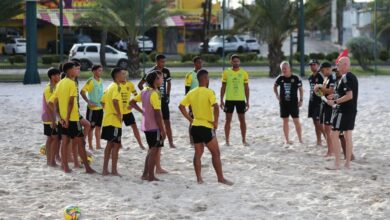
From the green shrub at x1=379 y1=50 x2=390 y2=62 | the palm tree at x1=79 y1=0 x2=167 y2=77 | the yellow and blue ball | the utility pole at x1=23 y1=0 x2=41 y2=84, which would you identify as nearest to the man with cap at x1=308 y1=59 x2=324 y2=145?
the yellow and blue ball

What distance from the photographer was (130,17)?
2620cm

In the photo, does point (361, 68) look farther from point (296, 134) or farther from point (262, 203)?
point (262, 203)

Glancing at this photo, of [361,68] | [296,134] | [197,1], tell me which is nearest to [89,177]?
[296,134]

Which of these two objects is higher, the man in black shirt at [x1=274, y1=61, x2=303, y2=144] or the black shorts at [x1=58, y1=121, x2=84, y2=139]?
the man in black shirt at [x1=274, y1=61, x2=303, y2=144]

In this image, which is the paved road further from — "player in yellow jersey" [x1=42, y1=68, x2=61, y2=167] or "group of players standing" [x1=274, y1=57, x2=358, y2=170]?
"player in yellow jersey" [x1=42, y1=68, x2=61, y2=167]

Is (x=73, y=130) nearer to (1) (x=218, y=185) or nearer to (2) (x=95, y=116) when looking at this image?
(2) (x=95, y=116)

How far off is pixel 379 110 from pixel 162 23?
1442cm

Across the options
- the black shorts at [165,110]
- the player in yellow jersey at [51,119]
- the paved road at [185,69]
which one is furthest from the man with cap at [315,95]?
the paved road at [185,69]

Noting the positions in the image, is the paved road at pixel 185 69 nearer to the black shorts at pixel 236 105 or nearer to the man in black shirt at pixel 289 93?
the black shorts at pixel 236 105

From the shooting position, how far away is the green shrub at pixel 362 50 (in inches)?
1166

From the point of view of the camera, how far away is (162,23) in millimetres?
28531

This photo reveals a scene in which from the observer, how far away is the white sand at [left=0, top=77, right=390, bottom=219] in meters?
7.20

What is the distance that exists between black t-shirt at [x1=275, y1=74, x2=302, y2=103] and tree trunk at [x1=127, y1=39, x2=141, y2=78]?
603 inches

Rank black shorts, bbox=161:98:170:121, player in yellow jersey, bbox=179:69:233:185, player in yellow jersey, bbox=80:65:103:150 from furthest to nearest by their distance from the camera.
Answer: black shorts, bbox=161:98:170:121 → player in yellow jersey, bbox=80:65:103:150 → player in yellow jersey, bbox=179:69:233:185
